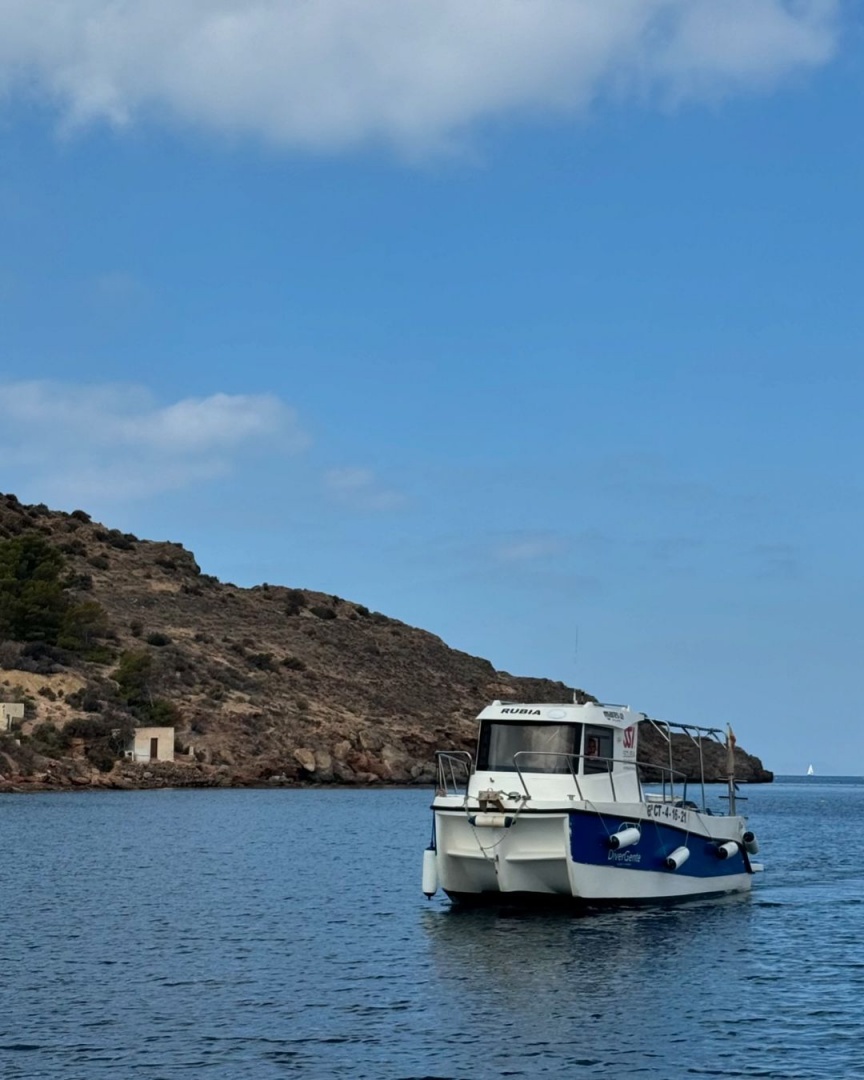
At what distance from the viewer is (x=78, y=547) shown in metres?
149

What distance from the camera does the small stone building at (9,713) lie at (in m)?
96.1

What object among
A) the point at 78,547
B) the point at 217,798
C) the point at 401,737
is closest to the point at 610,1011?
the point at 217,798

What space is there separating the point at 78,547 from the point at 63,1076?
435 ft

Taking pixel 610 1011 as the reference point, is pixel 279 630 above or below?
above

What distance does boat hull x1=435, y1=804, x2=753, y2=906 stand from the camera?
3394cm

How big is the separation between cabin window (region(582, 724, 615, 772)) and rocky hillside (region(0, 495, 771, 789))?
61.5 m

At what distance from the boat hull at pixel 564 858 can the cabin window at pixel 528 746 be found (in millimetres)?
1787

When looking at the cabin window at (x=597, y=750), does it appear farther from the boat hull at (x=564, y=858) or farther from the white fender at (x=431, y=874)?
the white fender at (x=431, y=874)

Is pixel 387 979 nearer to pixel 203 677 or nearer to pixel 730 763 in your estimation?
pixel 730 763

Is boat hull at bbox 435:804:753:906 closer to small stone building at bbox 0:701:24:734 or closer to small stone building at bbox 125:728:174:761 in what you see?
small stone building at bbox 0:701:24:734

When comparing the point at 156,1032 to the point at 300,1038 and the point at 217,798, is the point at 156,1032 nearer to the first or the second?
the point at 300,1038

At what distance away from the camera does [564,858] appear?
33.8 meters

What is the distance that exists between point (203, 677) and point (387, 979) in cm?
9045

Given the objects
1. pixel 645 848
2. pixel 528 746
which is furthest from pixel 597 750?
pixel 645 848
